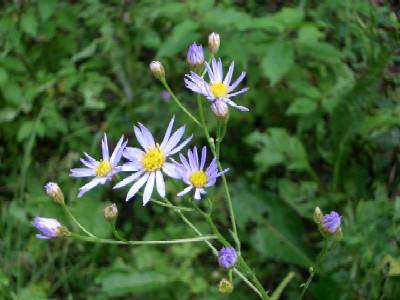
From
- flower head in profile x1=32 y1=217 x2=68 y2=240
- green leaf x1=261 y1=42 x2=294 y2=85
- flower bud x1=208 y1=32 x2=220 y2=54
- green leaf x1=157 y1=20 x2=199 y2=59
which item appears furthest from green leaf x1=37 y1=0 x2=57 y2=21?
flower head in profile x1=32 y1=217 x2=68 y2=240

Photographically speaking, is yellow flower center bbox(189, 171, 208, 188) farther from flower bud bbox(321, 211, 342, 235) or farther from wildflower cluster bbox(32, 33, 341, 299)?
flower bud bbox(321, 211, 342, 235)

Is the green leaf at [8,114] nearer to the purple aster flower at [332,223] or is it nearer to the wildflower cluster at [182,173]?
the wildflower cluster at [182,173]

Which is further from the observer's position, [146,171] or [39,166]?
[39,166]

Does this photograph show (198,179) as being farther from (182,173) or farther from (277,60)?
(277,60)

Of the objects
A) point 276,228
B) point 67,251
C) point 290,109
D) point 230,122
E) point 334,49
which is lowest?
point 67,251

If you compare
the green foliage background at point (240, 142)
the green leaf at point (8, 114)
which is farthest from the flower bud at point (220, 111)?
the green leaf at point (8, 114)

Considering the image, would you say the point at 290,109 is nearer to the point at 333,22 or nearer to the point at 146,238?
the point at 333,22

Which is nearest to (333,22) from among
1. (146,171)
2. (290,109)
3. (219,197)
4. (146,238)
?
(290,109)
